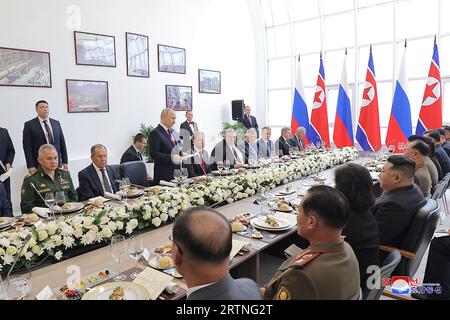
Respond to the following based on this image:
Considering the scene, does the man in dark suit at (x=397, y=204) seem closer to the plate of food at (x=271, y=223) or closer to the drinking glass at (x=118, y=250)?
the plate of food at (x=271, y=223)

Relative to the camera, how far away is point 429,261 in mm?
2562

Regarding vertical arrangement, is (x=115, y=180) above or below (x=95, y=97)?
below

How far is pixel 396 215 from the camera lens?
2.32 meters

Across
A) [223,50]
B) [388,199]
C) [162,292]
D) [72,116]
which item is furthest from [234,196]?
[223,50]

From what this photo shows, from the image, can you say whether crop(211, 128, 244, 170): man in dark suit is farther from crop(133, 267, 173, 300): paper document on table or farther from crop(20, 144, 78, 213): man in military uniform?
crop(133, 267, 173, 300): paper document on table

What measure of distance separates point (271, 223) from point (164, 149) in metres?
2.51

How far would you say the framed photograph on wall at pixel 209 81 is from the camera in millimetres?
8344

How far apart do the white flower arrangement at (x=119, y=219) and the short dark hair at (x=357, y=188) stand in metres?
1.21

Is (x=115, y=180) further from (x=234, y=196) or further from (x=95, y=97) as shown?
(x=95, y=97)

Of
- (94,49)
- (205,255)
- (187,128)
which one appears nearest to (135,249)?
(205,255)

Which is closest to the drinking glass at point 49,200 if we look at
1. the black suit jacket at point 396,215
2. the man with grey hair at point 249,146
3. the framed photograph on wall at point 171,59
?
the black suit jacket at point 396,215

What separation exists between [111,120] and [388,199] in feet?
18.2

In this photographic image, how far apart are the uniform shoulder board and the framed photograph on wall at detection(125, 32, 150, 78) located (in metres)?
6.21

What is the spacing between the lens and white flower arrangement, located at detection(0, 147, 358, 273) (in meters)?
1.79
